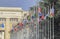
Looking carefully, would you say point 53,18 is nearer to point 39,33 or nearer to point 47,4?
point 47,4

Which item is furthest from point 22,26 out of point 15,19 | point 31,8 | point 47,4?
point 15,19

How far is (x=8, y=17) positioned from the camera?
7612 cm

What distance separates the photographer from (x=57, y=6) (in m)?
22.1

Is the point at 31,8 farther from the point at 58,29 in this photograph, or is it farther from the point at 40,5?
the point at 58,29

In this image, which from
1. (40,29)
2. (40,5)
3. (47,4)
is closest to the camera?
(47,4)

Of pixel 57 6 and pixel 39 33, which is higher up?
pixel 57 6

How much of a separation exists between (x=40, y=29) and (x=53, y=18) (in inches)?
280

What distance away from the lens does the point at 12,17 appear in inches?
2997

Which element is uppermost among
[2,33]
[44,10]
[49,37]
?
[44,10]

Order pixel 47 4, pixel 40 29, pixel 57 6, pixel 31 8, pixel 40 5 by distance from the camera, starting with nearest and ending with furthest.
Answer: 1. pixel 57 6
2. pixel 47 4
3. pixel 40 5
4. pixel 40 29
5. pixel 31 8

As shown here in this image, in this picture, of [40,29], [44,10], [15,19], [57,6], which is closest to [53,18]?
[57,6]

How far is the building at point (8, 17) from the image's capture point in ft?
242

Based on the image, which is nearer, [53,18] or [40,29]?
[53,18]

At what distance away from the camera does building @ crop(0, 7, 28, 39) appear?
73.8m
